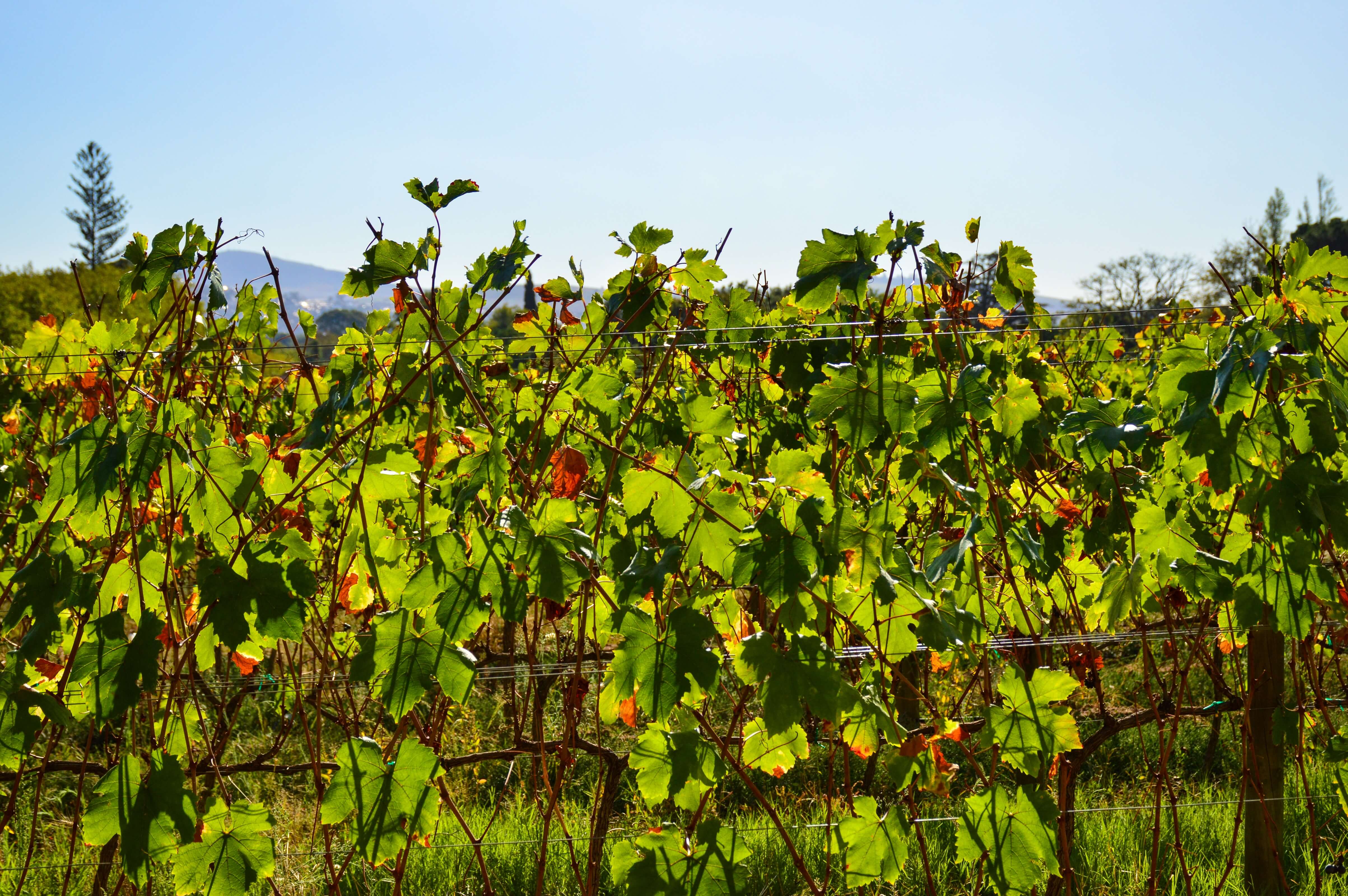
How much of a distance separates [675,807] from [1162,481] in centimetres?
179

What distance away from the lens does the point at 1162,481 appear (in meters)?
1.81

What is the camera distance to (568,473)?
4.86 feet

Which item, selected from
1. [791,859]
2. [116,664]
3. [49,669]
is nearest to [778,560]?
[116,664]

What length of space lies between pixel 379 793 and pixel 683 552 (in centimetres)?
54

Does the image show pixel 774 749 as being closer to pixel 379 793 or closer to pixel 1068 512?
pixel 379 793

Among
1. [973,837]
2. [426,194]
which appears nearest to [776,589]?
[973,837]

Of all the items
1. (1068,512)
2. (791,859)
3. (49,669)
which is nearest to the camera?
(49,669)

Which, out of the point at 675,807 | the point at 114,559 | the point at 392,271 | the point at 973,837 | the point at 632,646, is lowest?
the point at 675,807

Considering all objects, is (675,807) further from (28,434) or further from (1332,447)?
(28,434)

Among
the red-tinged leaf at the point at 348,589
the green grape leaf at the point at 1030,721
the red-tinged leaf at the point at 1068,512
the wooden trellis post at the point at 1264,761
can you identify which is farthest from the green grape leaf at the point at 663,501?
the wooden trellis post at the point at 1264,761

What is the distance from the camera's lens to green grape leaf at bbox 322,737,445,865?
1.28m

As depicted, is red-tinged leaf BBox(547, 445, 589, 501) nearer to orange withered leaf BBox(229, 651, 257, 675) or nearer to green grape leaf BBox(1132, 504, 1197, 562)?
orange withered leaf BBox(229, 651, 257, 675)

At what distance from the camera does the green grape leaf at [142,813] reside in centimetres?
132

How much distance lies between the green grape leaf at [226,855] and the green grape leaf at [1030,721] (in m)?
1.10
